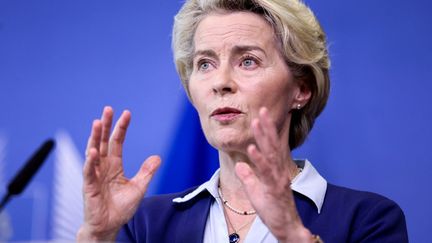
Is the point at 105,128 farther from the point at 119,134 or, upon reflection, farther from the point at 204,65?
the point at 204,65

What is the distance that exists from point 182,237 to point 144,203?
20 cm

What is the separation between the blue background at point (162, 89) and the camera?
2012 millimetres

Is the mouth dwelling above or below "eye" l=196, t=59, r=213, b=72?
below

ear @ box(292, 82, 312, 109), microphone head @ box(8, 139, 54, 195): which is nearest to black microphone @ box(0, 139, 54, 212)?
microphone head @ box(8, 139, 54, 195)

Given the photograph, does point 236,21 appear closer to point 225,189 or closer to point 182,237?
point 225,189

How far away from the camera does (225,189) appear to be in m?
1.74

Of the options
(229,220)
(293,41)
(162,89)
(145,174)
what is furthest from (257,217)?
(162,89)

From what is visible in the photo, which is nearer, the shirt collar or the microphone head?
the microphone head

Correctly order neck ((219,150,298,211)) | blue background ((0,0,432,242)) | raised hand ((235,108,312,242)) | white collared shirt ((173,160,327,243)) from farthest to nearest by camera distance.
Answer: blue background ((0,0,432,242))
neck ((219,150,298,211))
white collared shirt ((173,160,327,243))
raised hand ((235,108,312,242))

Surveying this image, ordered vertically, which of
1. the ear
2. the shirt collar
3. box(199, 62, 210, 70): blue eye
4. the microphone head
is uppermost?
box(199, 62, 210, 70): blue eye

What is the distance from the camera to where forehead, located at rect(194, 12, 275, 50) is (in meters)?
1.66

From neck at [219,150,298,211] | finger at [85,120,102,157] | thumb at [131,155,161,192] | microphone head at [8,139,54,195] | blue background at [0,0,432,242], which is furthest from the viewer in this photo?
blue background at [0,0,432,242]

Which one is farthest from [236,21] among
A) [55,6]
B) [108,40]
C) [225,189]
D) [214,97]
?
[55,6]

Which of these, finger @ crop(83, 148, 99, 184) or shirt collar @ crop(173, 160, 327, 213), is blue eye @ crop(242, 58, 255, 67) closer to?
shirt collar @ crop(173, 160, 327, 213)
